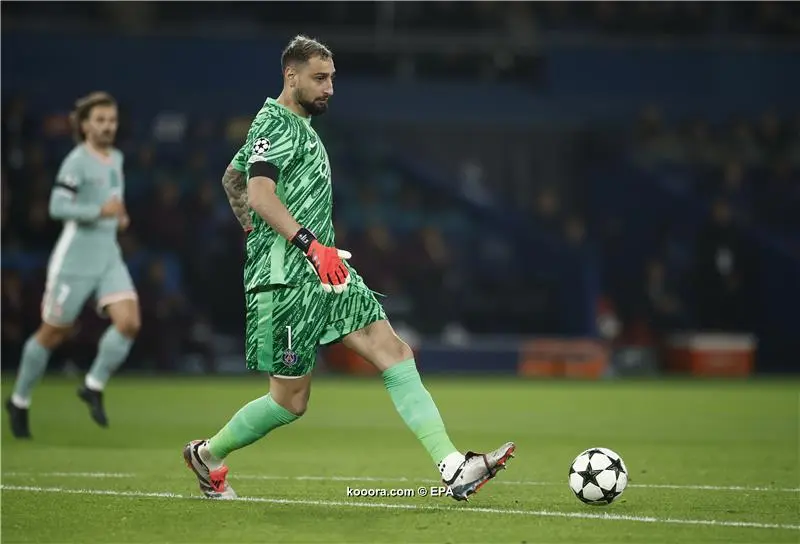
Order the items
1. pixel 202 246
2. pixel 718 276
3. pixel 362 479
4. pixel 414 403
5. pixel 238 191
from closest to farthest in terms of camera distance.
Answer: pixel 414 403 < pixel 238 191 < pixel 362 479 < pixel 202 246 < pixel 718 276

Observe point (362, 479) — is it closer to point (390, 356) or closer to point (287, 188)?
point (390, 356)

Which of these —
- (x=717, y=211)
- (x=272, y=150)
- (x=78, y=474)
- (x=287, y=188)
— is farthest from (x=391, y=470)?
(x=717, y=211)

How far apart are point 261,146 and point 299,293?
777 millimetres

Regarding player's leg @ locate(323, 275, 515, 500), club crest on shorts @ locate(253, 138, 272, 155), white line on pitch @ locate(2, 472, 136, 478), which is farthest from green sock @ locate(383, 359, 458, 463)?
white line on pitch @ locate(2, 472, 136, 478)

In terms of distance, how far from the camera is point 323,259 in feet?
22.6

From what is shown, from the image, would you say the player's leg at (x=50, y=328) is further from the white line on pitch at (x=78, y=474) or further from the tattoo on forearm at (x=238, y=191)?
the tattoo on forearm at (x=238, y=191)

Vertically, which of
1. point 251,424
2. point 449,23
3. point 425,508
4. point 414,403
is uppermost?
point 449,23

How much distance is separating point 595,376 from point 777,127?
7.01 metres

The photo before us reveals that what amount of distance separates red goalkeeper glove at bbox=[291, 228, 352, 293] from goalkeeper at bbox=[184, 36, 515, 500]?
68 mm

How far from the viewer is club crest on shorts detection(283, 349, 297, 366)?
23.6 feet

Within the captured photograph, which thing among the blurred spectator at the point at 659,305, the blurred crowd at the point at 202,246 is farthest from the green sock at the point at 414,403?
the blurred spectator at the point at 659,305

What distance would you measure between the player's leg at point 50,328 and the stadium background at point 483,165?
28.0ft

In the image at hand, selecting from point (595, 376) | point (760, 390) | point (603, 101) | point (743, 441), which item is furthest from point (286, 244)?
point (603, 101)

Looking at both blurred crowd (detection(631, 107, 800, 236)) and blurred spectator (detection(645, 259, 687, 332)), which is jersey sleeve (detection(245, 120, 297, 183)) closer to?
blurred spectator (detection(645, 259, 687, 332))
